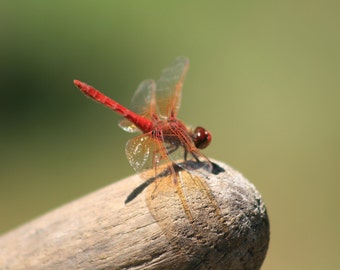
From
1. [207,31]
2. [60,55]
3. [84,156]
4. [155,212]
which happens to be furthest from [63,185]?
[155,212]

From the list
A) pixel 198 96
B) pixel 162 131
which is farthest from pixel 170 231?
pixel 198 96

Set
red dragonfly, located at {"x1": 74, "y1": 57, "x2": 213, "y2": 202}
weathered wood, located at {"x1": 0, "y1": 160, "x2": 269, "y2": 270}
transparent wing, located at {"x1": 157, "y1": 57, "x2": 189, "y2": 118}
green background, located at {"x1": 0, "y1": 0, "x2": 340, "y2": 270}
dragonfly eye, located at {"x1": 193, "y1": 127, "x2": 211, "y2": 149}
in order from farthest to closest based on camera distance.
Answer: green background, located at {"x1": 0, "y1": 0, "x2": 340, "y2": 270}
transparent wing, located at {"x1": 157, "y1": 57, "x2": 189, "y2": 118}
dragonfly eye, located at {"x1": 193, "y1": 127, "x2": 211, "y2": 149}
red dragonfly, located at {"x1": 74, "y1": 57, "x2": 213, "y2": 202}
weathered wood, located at {"x1": 0, "y1": 160, "x2": 269, "y2": 270}

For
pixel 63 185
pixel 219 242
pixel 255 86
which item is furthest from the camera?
pixel 255 86

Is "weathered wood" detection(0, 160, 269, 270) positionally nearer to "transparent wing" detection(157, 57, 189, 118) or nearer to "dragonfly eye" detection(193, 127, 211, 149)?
"dragonfly eye" detection(193, 127, 211, 149)

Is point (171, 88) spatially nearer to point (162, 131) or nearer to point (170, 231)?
point (162, 131)

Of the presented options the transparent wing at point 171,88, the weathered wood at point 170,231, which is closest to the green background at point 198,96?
the transparent wing at point 171,88

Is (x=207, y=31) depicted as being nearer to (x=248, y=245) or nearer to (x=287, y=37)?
(x=287, y=37)

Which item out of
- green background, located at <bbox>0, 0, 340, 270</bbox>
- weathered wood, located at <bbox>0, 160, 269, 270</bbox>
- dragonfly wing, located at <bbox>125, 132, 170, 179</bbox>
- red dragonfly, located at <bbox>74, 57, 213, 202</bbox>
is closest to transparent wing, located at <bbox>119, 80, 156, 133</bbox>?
red dragonfly, located at <bbox>74, 57, 213, 202</bbox>
